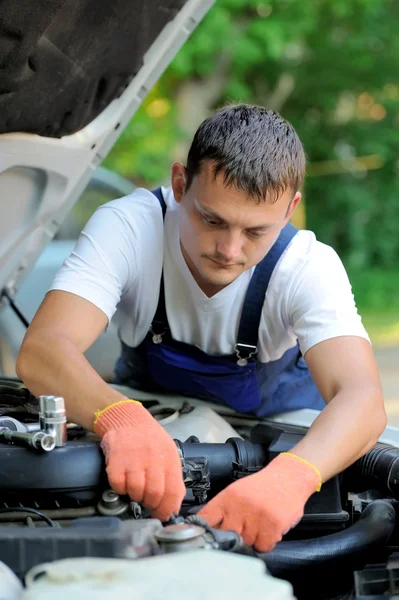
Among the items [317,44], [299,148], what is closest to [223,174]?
[299,148]

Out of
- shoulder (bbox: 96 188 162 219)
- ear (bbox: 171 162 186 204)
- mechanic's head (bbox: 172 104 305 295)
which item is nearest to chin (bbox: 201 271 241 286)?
mechanic's head (bbox: 172 104 305 295)

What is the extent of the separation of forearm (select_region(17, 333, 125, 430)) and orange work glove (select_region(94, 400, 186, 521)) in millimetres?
145

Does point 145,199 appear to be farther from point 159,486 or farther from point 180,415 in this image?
point 159,486

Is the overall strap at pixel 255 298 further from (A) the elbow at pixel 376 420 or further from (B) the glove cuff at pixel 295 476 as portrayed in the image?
(B) the glove cuff at pixel 295 476

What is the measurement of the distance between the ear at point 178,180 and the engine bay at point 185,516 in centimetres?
53

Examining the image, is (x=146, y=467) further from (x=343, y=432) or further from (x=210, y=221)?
(x=210, y=221)

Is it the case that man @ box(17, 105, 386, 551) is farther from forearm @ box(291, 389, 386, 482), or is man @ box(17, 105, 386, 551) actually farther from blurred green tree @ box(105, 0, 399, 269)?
blurred green tree @ box(105, 0, 399, 269)

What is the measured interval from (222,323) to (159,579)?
3.56 feet

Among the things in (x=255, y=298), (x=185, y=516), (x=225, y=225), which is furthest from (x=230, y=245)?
(x=185, y=516)

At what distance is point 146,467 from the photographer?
4.50 feet

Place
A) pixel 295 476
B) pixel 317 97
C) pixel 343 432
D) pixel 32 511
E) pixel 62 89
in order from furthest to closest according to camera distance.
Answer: pixel 317 97
pixel 62 89
pixel 343 432
pixel 295 476
pixel 32 511

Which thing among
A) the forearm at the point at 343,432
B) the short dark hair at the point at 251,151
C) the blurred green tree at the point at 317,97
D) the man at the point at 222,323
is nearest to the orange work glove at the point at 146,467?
the man at the point at 222,323

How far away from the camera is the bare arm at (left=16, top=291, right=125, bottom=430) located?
1621 millimetres

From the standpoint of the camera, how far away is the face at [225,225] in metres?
1.67
